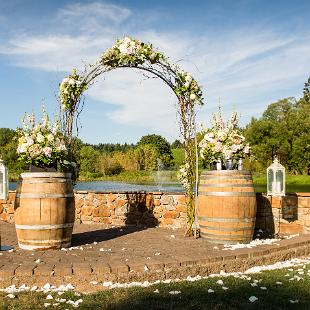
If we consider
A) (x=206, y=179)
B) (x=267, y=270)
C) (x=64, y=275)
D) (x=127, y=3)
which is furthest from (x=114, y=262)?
(x=127, y=3)

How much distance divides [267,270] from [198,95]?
3046 mm

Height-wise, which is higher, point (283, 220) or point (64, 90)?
point (64, 90)

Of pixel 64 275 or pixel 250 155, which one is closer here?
pixel 64 275

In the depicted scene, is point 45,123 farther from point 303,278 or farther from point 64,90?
point 303,278

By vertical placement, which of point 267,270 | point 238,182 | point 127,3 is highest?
point 127,3

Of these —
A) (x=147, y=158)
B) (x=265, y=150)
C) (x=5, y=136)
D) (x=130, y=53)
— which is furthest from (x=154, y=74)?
(x=5, y=136)

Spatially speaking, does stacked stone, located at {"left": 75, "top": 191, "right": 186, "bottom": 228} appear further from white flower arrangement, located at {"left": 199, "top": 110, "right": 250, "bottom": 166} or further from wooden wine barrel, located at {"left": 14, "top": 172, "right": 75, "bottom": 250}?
wooden wine barrel, located at {"left": 14, "top": 172, "right": 75, "bottom": 250}

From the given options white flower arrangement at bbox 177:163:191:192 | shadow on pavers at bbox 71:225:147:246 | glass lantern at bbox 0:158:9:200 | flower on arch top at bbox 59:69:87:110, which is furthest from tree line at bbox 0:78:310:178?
glass lantern at bbox 0:158:9:200

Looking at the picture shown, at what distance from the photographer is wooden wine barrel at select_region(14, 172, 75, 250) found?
566cm

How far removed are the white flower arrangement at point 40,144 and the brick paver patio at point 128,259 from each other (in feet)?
4.13

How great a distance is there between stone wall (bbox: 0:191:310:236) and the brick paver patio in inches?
27.3

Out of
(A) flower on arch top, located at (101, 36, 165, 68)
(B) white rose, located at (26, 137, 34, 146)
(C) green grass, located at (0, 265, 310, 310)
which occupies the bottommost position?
(C) green grass, located at (0, 265, 310, 310)

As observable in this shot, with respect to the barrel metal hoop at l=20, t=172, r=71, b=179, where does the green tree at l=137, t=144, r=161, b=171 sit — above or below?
above

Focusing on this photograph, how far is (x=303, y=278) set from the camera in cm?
448
